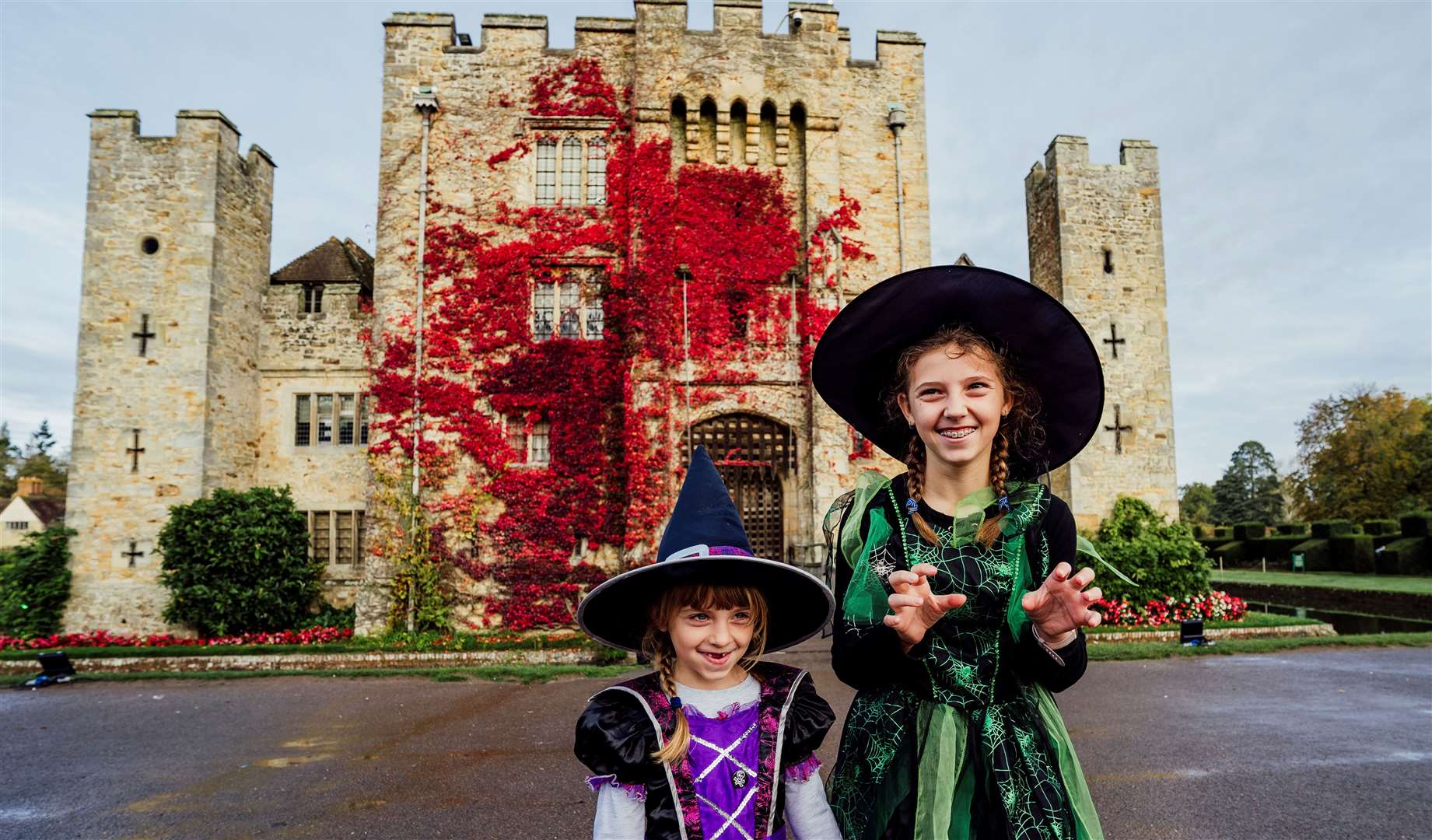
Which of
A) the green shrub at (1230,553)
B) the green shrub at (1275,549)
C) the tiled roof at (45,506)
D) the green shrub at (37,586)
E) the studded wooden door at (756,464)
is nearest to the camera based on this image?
the green shrub at (37,586)

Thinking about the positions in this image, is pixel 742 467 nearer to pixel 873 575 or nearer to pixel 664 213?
pixel 664 213

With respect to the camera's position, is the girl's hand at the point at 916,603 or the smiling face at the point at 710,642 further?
the smiling face at the point at 710,642

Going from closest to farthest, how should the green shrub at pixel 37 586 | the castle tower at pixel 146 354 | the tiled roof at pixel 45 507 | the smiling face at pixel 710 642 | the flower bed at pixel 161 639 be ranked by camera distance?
the smiling face at pixel 710 642 → the flower bed at pixel 161 639 → the green shrub at pixel 37 586 → the castle tower at pixel 146 354 → the tiled roof at pixel 45 507

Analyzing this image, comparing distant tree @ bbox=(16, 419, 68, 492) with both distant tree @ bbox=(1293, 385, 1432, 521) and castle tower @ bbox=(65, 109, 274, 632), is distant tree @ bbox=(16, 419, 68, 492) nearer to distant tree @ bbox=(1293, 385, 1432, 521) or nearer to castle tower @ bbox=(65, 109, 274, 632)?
castle tower @ bbox=(65, 109, 274, 632)

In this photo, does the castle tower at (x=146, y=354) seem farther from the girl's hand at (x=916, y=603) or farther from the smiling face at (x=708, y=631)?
the girl's hand at (x=916, y=603)

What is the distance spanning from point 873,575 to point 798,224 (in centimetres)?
1500

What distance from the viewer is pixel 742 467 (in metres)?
15.7

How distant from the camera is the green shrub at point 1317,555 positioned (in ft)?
87.5

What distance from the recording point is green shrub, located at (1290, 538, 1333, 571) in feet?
87.5

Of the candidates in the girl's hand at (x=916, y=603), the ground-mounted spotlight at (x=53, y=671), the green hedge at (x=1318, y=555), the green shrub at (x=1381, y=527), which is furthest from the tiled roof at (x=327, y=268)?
the green shrub at (x=1381, y=527)

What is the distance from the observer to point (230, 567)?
49.3 ft

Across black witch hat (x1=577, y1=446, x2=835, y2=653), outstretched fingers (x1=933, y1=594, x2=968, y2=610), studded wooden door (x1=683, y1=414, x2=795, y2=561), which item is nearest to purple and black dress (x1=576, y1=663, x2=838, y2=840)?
black witch hat (x1=577, y1=446, x2=835, y2=653)

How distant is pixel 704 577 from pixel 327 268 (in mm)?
19973

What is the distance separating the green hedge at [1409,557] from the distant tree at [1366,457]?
11.8m
